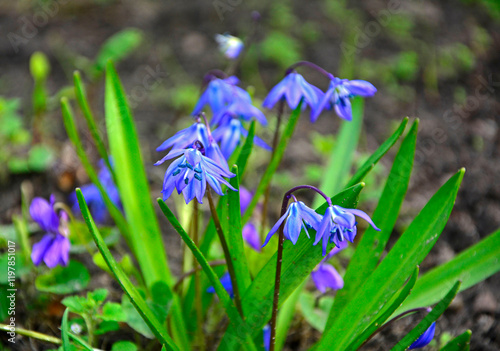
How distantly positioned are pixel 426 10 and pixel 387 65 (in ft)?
4.23

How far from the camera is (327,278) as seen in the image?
1.57m

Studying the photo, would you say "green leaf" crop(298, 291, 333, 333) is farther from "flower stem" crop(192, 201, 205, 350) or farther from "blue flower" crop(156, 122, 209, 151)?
"blue flower" crop(156, 122, 209, 151)

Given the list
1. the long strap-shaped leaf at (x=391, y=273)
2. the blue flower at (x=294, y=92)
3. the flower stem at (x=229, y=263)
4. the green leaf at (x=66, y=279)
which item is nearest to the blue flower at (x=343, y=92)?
the blue flower at (x=294, y=92)

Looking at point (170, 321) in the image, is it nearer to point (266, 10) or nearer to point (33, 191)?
point (33, 191)

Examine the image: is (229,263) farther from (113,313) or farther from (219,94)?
(219,94)

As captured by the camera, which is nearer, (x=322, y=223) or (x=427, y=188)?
(x=322, y=223)

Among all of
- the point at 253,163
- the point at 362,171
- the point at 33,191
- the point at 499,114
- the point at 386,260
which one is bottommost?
the point at 33,191

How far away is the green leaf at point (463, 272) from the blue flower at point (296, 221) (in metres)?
0.65

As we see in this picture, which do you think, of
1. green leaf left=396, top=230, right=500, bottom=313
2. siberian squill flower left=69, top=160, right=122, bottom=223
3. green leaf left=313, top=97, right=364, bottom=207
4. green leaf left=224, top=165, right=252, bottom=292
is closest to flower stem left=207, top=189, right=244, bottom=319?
green leaf left=224, top=165, right=252, bottom=292

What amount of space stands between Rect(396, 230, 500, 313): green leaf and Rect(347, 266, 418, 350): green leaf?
1.05ft

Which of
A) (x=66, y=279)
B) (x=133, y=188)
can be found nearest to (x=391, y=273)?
(x=133, y=188)

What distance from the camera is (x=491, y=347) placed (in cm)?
197

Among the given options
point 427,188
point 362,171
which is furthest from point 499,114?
point 362,171

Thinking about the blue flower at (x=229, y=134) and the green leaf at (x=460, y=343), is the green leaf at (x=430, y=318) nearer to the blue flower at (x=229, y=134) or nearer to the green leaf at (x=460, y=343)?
the green leaf at (x=460, y=343)
